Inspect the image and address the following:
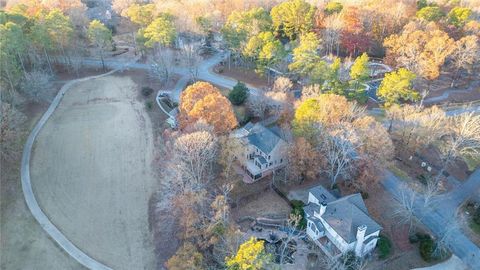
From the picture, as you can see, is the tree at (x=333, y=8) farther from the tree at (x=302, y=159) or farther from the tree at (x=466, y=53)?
the tree at (x=302, y=159)

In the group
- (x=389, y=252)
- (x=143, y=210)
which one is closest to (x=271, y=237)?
(x=389, y=252)

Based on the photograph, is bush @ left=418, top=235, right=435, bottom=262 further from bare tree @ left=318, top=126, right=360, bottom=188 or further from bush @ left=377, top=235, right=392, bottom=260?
bare tree @ left=318, top=126, right=360, bottom=188

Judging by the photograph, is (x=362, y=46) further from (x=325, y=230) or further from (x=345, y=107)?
(x=325, y=230)

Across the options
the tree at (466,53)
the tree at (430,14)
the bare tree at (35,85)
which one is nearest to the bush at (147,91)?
the bare tree at (35,85)

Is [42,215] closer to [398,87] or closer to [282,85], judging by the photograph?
[282,85]

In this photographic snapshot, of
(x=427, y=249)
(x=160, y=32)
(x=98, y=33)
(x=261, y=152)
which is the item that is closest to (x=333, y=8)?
(x=160, y=32)
